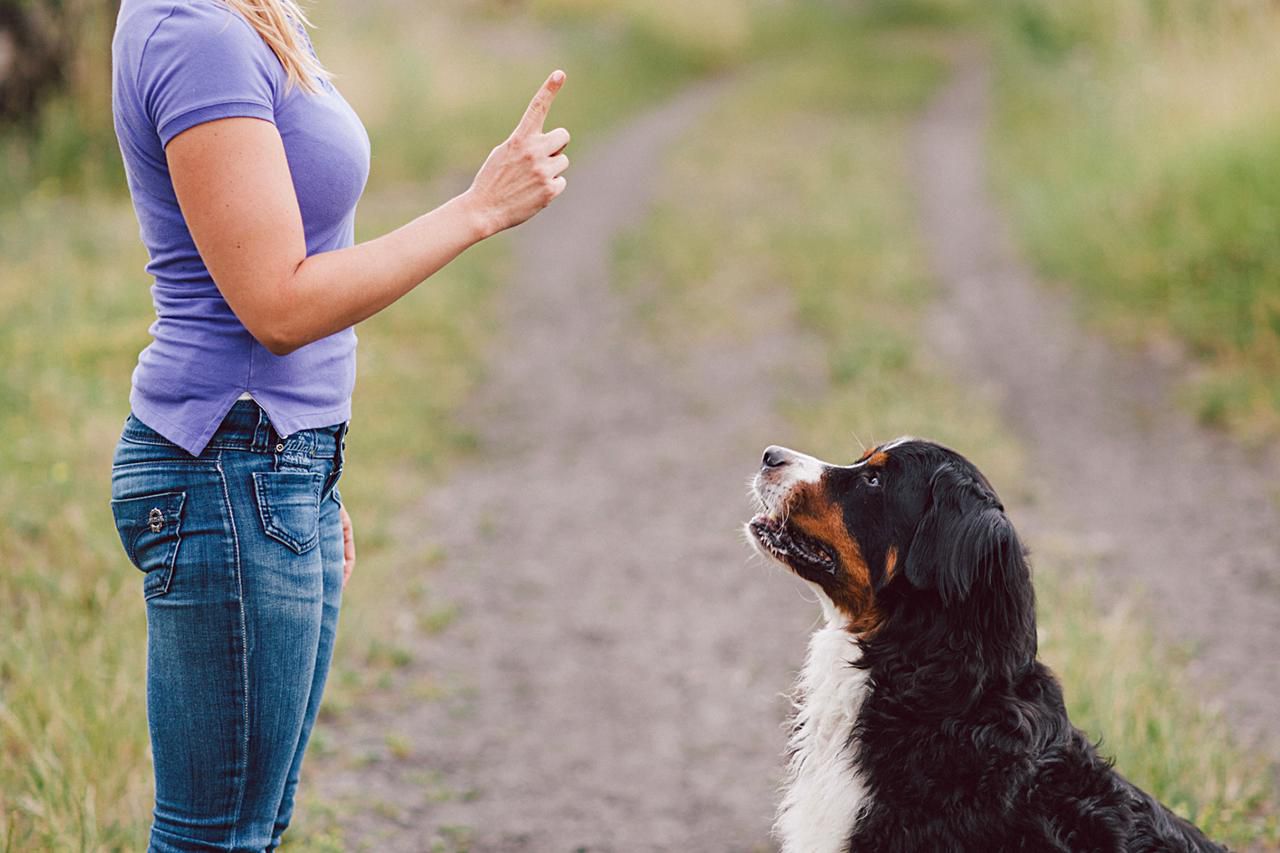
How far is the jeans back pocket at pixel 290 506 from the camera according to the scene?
1737 mm

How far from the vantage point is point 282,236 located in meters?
1.62

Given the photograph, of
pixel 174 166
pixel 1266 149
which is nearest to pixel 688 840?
pixel 174 166

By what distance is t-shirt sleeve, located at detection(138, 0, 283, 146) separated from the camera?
157 centimetres

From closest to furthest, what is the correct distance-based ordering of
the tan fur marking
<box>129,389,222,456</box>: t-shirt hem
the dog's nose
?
1. <box>129,389,222,456</box>: t-shirt hem
2. the tan fur marking
3. the dog's nose

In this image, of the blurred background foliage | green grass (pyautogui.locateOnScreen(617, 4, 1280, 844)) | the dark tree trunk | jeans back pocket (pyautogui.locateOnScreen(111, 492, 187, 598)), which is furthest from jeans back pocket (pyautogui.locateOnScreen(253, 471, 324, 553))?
the dark tree trunk

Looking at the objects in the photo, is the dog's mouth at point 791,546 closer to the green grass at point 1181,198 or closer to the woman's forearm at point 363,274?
the woman's forearm at point 363,274

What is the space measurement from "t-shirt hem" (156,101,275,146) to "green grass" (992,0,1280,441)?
20.8 ft

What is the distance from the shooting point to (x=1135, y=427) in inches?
276

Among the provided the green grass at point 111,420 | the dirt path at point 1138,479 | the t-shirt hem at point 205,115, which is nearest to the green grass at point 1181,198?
the dirt path at point 1138,479

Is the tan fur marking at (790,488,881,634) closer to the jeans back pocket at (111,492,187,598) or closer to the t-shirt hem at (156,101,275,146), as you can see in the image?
the jeans back pocket at (111,492,187,598)

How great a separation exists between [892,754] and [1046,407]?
5.42m

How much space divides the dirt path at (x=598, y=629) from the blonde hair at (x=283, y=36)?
238cm

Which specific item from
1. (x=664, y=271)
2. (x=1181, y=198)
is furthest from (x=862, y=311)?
(x=1181, y=198)

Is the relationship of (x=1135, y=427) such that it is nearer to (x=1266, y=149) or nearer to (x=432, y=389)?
(x=1266, y=149)
